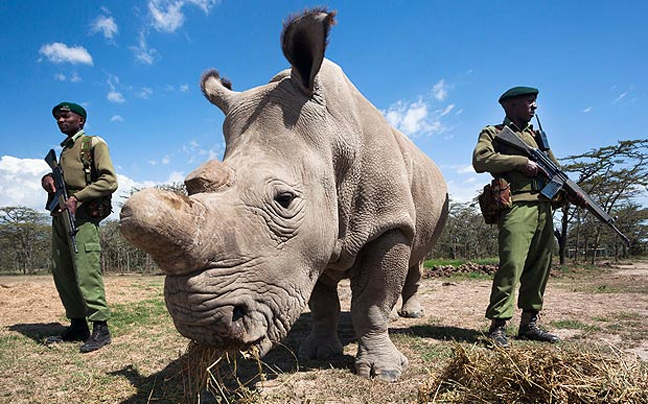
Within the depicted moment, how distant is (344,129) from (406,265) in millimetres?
1248

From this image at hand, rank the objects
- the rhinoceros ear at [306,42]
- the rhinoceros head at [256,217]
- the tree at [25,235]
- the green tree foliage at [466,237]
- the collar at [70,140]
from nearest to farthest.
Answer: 1. the rhinoceros head at [256,217]
2. the rhinoceros ear at [306,42]
3. the collar at [70,140]
4. the tree at [25,235]
5. the green tree foliage at [466,237]

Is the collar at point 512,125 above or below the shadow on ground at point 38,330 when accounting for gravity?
above

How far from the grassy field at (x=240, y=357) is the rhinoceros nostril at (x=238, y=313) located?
10.2 inches

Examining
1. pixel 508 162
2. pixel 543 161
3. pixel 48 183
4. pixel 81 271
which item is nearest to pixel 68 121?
pixel 48 183

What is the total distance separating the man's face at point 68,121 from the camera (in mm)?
4609

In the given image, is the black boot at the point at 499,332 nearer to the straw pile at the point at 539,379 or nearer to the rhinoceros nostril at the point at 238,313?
the straw pile at the point at 539,379

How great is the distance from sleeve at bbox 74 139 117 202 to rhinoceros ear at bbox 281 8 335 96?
2672 mm

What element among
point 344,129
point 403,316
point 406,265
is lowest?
point 403,316

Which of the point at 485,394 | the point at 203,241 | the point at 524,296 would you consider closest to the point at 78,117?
the point at 203,241

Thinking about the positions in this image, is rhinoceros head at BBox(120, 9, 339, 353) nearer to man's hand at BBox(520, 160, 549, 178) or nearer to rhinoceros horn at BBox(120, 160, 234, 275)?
rhinoceros horn at BBox(120, 160, 234, 275)

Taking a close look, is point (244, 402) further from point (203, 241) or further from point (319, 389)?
point (203, 241)

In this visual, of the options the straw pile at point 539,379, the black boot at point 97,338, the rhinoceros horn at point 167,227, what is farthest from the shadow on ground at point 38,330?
the straw pile at point 539,379

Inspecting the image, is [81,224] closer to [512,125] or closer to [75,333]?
[75,333]

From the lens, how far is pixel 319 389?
284 centimetres
